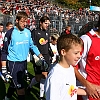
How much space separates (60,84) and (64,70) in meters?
0.17

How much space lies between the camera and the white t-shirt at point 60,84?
2.98 m

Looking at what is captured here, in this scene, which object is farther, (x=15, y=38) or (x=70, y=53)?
(x=15, y=38)

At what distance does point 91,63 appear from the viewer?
3.58 metres

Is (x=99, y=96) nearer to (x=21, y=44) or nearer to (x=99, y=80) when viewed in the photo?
(x=99, y=80)

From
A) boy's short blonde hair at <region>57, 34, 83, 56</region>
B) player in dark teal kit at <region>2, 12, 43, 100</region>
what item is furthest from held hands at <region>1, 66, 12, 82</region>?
boy's short blonde hair at <region>57, 34, 83, 56</region>

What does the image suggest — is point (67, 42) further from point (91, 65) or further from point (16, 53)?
point (16, 53)

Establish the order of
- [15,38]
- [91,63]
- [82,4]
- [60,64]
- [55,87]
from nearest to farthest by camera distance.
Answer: [55,87] < [60,64] < [91,63] < [15,38] < [82,4]

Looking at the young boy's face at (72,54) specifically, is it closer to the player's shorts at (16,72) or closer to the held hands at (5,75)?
the held hands at (5,75)

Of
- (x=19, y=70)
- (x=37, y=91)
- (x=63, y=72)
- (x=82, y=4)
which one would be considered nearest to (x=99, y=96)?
(x=63, y=72)

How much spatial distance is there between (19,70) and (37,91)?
224cm

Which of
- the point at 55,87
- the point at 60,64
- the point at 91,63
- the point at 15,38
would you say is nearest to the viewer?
the point at 55,87

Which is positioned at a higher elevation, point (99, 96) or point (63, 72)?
point (63, 72)

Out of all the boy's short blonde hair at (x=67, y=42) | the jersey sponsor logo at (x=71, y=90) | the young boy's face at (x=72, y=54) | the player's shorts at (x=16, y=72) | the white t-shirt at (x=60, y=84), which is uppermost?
the boy's short blonde hair at (x=67, y=42)

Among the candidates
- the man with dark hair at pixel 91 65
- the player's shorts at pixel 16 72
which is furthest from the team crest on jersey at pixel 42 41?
the man with dark hair at pixel 91 65
